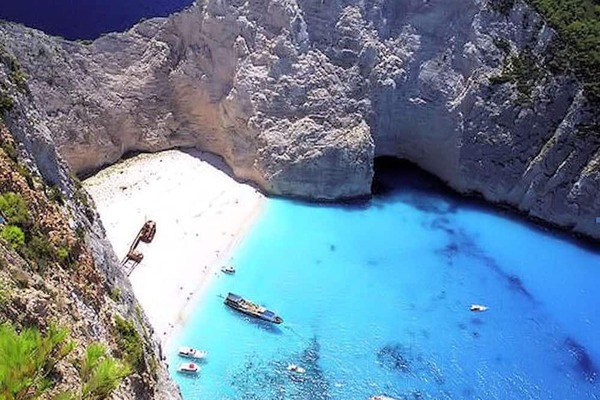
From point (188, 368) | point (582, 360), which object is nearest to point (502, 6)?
point (582, 360)

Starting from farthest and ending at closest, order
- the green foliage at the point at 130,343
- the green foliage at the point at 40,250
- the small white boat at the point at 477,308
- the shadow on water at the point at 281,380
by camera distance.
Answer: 1. the small white boat at the point at 477,308
2. the shadow on water at the point at 281,380
3. the green foliage at the point at 130,343
4. the green foliage at the point at 40,250

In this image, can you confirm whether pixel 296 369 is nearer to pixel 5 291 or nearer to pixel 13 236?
pixel 13 236

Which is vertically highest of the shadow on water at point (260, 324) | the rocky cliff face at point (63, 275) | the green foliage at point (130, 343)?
the rocky cliff face at point (63, 275)

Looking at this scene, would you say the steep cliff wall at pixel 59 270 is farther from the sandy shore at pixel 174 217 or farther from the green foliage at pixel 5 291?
the sandy shore at pixel 174 217

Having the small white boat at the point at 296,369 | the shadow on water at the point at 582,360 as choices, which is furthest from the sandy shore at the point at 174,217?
the shadow on water at the point at 582,360

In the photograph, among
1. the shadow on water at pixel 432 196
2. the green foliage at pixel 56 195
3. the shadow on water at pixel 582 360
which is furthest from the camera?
the shadow on water at pixel 432 196

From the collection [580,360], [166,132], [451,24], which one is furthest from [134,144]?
[580,360]
